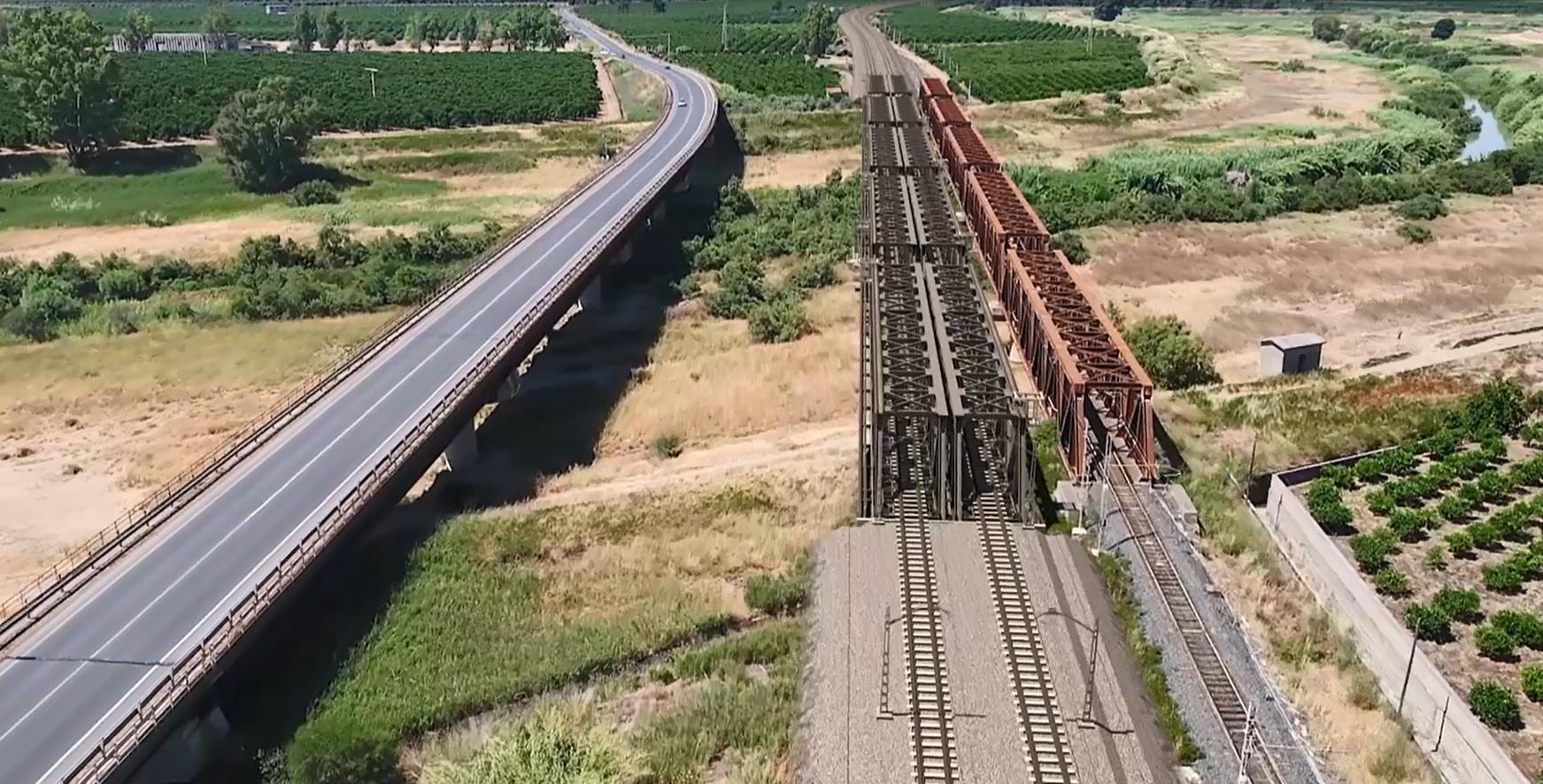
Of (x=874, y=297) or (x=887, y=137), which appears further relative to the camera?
(x=887, y=137)

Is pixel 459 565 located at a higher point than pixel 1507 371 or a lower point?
lower

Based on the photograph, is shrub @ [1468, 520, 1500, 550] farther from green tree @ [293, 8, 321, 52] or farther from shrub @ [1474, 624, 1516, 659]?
green tree @ [293, 8, 321, 52]

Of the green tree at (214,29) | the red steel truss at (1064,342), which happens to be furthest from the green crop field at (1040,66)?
the green tree at (214,29)

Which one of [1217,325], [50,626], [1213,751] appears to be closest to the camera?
[1213,751]

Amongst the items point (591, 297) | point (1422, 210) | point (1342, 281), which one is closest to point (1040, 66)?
point (1422, 210)

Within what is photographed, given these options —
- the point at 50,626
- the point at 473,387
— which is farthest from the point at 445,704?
the point at 473,387

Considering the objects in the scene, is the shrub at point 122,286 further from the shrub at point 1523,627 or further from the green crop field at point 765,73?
the green crop field at point 765,73

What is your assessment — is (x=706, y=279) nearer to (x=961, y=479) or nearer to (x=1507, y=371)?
(x=961, y=479)
